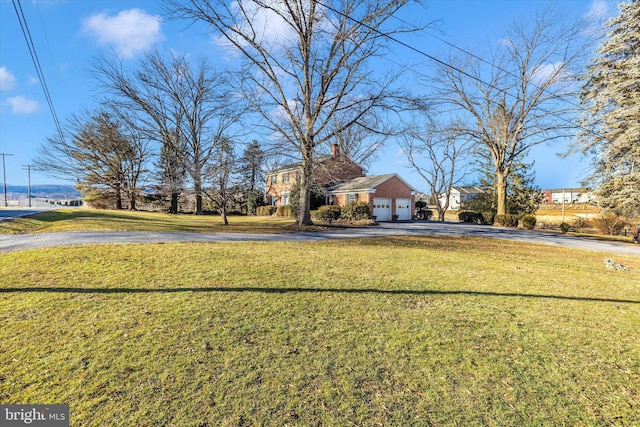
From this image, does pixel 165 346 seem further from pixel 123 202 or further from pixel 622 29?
pixel 123 202

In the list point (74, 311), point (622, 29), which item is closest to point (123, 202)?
point (74, 311)

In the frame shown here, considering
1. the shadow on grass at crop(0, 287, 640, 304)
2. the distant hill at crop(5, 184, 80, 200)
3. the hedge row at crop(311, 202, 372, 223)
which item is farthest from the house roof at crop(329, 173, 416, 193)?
the distant hill at crop(5, 184, 80, 200)

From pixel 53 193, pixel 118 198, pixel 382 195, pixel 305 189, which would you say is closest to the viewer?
pixel 305 189

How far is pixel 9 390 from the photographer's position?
2.53 metres

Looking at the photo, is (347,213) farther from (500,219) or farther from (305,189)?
→ (500,219)

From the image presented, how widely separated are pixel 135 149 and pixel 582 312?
121 ft

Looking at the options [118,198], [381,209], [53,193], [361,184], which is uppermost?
[53,193]

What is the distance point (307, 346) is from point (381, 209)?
82.7 feet

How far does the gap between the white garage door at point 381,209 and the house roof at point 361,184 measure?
141 cm

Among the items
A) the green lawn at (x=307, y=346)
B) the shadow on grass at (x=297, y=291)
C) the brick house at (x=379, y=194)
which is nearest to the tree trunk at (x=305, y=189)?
the brick house at (x=379, y=194)

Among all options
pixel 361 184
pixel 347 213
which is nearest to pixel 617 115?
pixel 347 213

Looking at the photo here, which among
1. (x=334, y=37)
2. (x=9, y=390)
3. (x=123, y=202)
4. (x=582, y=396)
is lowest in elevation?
(x=582, y=396)

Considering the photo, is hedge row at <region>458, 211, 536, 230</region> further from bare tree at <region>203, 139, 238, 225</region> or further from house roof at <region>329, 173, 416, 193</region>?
bare tree at <region>203, 139, 238, 225</region>

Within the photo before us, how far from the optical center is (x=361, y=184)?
28984mm
